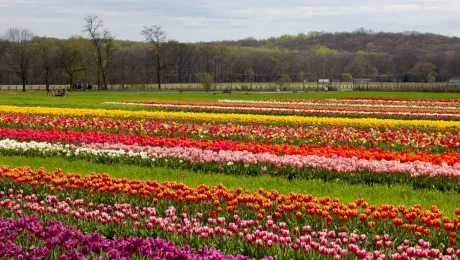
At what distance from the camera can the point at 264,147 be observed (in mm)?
13672

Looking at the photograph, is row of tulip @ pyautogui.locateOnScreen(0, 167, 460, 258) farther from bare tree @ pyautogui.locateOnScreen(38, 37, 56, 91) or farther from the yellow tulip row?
bare tree @ pyautogui.locateOnScreen(38, 37, 56, 91)

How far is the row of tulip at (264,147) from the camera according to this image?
12.4 meters

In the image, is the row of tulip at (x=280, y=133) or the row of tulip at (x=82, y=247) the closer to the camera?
the row of tulip at (x=82, y=247)

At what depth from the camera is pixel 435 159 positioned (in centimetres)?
1208

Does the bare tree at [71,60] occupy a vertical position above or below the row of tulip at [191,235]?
above

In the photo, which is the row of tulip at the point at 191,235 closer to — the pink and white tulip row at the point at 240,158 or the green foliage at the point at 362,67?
the pink and white tulip row at the point at 240,158

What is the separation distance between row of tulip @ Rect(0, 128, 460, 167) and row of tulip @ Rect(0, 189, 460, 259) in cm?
559

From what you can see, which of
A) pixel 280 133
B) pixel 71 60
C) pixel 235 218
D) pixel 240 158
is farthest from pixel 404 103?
pixel 71 60

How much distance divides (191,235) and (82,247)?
1375 millimetres

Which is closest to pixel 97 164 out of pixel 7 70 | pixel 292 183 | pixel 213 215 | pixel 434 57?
pixel 292 183

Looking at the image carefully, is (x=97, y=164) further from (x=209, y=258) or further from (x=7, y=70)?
(x=7, y=70)

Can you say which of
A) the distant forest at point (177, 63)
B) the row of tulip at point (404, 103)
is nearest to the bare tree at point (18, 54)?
the distant forest at point (177, 63)

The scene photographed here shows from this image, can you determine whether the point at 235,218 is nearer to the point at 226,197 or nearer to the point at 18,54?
the point at 226,197

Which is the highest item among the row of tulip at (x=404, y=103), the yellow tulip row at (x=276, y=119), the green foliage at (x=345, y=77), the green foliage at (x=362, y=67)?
the green foliage at (x=362, y=67)
